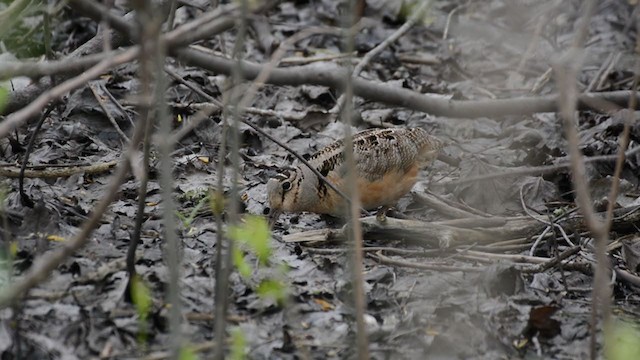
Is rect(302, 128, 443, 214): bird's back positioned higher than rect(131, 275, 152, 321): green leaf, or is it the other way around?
rect(302, 128, 443, 214): bird's back

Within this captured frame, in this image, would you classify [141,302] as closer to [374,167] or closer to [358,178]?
[358,178]

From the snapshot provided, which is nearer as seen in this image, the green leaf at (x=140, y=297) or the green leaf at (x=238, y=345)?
the green leaf at (x=238, y=345)

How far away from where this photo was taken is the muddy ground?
15.7ft

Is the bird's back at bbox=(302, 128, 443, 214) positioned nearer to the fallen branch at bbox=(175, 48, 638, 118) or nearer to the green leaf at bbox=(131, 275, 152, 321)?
the fallen branch at bbox=(175, 48, 638, 118)

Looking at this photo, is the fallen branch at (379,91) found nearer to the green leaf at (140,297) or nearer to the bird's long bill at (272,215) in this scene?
the bird's long bill at (272,215)

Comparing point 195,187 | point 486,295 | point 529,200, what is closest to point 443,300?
point 486,295

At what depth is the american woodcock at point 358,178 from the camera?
6.22 m

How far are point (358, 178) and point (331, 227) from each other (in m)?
0.56

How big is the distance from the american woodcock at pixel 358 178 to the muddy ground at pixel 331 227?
0.89 ft

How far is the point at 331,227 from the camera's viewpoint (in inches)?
259

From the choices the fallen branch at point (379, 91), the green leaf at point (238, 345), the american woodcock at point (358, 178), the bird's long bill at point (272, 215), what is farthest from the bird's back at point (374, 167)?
the green leaf at point (238, 345)

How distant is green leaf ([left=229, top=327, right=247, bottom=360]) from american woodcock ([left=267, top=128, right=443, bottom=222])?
1631 mm

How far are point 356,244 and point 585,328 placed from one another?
2.06 metres

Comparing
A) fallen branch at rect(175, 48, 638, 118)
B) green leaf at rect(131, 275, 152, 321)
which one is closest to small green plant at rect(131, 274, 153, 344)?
green leaf at rect(131, 275, 152, 321)
